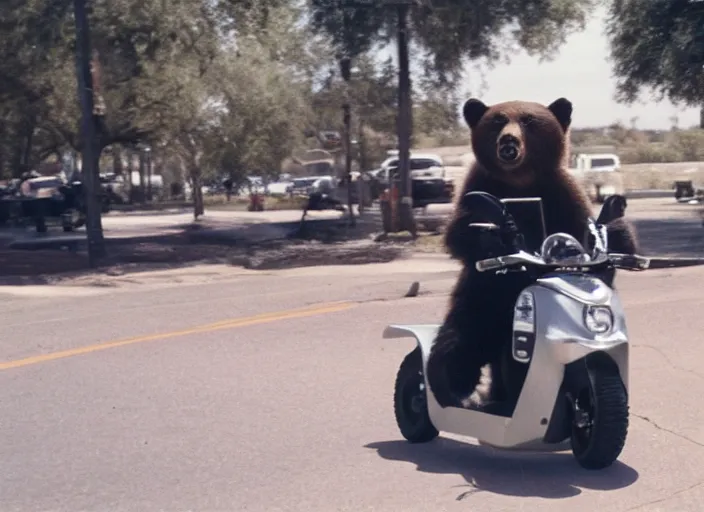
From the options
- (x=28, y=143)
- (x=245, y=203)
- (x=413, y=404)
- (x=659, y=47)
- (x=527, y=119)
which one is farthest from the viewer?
(x=245, y=203)

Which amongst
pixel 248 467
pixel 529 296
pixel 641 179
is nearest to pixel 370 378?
pixel 248 467

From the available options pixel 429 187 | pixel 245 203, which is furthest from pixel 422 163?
pixel 245 203

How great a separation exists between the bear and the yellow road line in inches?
208

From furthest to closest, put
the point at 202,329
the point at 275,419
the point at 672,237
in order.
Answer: the point at 672,237
the point at 202,329
the point at 275,419

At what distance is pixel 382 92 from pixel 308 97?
182 inches

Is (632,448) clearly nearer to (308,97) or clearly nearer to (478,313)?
(478,313)

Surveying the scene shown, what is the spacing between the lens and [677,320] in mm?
11539

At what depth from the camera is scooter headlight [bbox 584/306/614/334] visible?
581cm

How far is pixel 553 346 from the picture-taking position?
585 cm

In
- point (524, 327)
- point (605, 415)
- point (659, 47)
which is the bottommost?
point (605, 415)

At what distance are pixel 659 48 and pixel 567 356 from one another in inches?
800

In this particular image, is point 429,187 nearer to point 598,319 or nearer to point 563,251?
point 563,251

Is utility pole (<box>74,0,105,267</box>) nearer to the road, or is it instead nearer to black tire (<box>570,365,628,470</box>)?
the road

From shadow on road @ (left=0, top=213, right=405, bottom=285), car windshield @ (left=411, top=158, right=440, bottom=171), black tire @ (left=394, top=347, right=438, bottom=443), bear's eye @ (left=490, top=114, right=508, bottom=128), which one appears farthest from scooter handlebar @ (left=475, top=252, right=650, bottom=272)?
car windshield @ (left=411, top=158, right=440, bottom=171)
